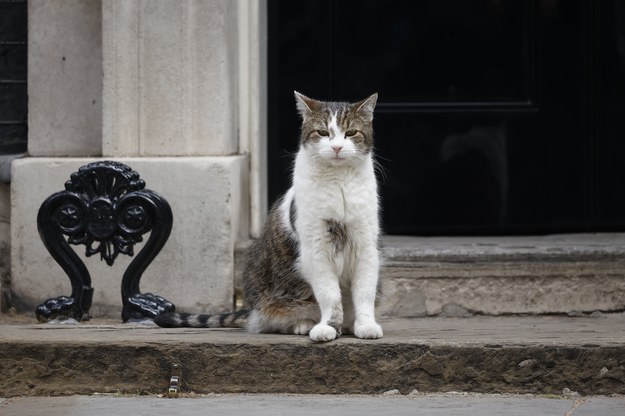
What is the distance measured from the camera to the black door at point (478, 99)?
268 inches

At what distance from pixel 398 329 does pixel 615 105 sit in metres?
2.26

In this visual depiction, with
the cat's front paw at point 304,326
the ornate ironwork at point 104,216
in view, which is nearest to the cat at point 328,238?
the cat's front paw at point 304,326

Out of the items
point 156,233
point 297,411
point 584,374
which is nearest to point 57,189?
point 156,233

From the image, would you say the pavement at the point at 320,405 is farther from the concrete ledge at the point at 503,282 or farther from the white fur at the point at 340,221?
the concrete ledge at the point at 503,282

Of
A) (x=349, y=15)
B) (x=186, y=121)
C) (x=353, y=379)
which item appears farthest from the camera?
(x=349, y=15)

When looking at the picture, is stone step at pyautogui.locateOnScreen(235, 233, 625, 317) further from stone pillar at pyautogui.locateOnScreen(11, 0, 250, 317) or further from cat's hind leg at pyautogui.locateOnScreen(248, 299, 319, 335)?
cat's hind leg at pyautogui.locateOnScreen(248, 299, 319, 335)

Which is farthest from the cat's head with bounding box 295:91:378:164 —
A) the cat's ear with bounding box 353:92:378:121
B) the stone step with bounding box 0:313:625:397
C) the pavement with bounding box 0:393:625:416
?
the pavement with bounding box 0:393:625:416

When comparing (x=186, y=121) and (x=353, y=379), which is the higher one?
(x=186, y=121)

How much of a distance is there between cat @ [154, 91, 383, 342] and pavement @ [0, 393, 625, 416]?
305 millimetres

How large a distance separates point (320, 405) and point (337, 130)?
1100 millimetres

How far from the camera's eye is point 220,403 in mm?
4613

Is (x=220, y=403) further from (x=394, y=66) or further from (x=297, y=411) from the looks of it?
(x=394, y=66)

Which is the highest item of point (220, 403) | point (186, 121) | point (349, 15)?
point (349, 15)

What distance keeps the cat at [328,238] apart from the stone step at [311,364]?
0.44 feet
